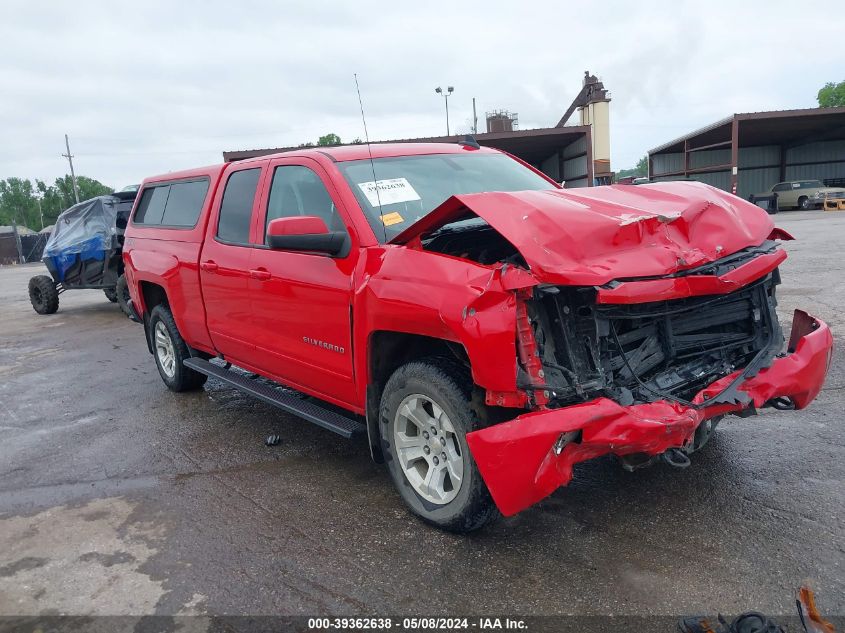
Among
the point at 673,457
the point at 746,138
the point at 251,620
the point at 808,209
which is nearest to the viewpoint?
the point at 251,620

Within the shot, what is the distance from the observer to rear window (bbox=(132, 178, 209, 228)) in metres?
5.28

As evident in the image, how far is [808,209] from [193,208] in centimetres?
3467

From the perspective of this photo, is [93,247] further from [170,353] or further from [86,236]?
[170,353]

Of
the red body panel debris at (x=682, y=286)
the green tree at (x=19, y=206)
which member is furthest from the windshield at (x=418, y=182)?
the green tree at (x=19, y=206)

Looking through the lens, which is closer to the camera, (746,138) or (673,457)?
(673,457)

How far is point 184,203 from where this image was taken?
5520 millimetres

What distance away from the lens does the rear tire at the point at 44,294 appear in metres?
12.6

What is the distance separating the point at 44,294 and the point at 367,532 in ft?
38.7

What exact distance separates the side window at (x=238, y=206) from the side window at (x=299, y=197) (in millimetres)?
261

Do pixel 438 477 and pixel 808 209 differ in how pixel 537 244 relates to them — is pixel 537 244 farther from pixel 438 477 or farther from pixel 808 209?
pixel 808 209

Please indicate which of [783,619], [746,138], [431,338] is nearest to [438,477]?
[431,338]

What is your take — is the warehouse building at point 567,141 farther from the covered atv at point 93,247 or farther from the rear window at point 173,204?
the rear window at point 173,204

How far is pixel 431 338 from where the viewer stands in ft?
10.7

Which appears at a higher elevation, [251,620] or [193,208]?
[193,208]
